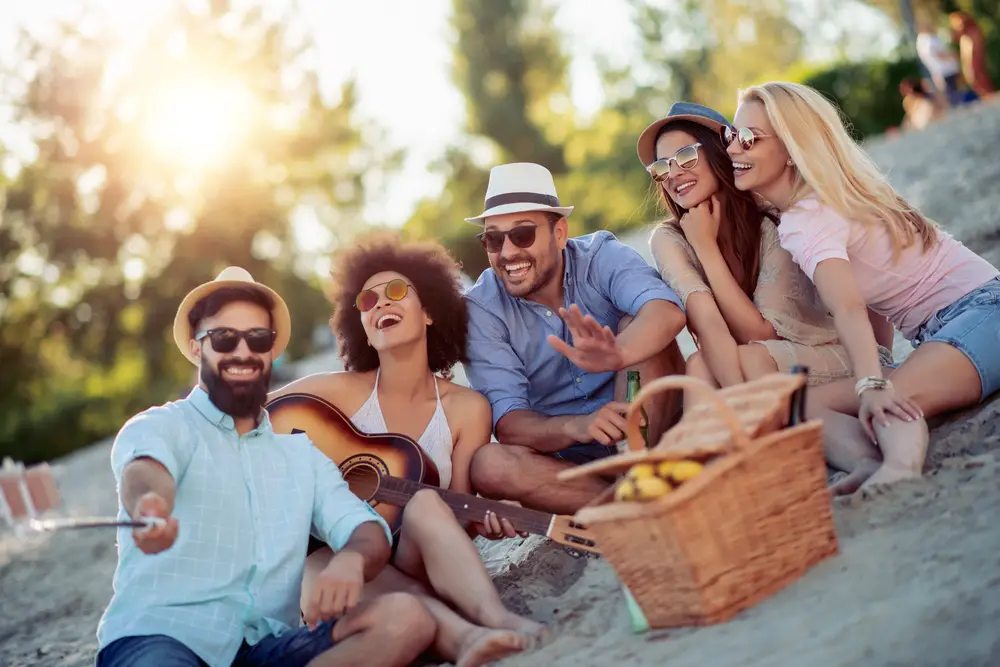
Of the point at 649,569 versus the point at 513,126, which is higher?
the point at 513,126

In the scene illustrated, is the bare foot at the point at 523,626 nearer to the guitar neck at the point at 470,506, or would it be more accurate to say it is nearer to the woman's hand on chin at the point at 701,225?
the guitar neck at the point at 470,506

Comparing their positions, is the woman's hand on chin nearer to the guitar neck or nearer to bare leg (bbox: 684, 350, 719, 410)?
bare leg (bbox: 684, 350, 719, 410)

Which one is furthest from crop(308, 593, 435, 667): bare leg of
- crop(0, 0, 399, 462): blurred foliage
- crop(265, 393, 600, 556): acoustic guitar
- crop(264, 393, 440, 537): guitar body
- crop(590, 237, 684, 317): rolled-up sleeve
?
crop(0, 0, 399, 462): blurred foliage

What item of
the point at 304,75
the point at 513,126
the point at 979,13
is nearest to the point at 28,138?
the point at 304,75

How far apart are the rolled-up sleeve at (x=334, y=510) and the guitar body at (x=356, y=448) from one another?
66 centimetres

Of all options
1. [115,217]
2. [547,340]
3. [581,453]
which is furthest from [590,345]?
[115,217]

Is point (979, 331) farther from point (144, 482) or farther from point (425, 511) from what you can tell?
point (144, 482)

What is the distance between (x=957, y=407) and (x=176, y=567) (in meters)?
3.18

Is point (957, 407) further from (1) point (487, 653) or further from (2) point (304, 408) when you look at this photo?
(2) point (304, 408)

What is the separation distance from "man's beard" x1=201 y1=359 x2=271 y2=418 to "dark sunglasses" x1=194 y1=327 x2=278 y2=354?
0.05 m

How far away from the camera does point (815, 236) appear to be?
437cm

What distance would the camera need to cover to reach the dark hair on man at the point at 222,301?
4.00m

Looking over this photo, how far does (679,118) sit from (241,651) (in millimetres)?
3049

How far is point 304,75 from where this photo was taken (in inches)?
1260
